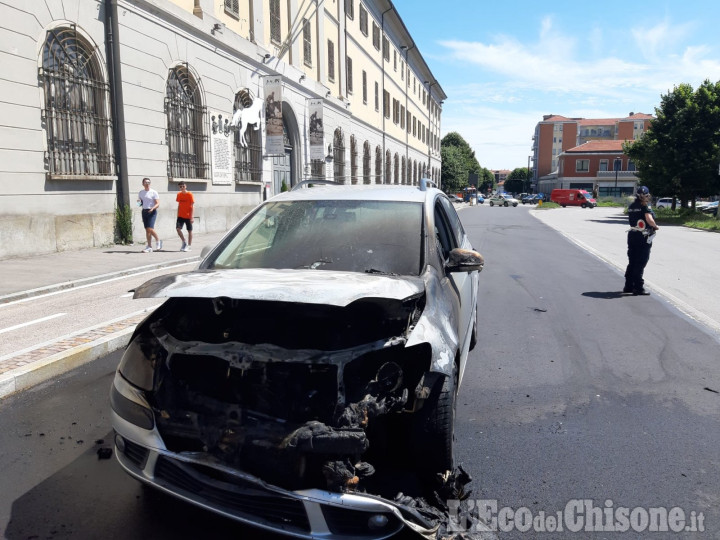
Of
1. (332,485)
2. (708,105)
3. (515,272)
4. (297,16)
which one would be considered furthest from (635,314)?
(708,105)

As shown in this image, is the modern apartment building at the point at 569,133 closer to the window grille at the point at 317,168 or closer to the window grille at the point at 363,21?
the window grille at the point at 363,21

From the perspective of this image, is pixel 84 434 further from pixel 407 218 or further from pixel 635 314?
pixel 635 314

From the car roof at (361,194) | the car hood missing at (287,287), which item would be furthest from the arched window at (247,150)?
the car hood missing at (287,287)

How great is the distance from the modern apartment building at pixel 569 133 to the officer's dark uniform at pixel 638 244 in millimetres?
102361

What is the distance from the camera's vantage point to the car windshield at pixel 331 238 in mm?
3488

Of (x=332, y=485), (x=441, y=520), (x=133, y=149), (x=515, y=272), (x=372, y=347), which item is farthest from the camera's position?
(x=133, y=149)

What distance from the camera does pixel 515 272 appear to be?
11.2 m

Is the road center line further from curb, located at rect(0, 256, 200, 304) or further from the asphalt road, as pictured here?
the asphalt road

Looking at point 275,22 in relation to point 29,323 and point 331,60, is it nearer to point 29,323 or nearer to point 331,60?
point 331,60

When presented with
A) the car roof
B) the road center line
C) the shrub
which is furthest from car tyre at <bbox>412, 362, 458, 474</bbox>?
the shrub

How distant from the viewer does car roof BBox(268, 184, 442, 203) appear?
413cm

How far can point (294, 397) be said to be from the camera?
7.99ft

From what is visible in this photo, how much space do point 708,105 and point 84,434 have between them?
3574cm

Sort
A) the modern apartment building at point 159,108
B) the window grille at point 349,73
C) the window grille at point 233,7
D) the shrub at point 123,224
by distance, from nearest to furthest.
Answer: the modern apartment building at point 159,108 < the shrub at point 123,224 < the window grille at point 233,7 < the window grille at point 349,73
